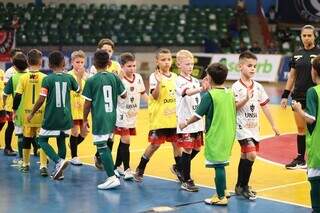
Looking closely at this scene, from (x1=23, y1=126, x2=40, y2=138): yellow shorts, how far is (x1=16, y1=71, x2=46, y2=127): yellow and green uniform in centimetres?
6

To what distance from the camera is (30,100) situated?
9289mm

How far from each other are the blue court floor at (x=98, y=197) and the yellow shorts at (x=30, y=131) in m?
0.55

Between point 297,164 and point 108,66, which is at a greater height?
point 108,66

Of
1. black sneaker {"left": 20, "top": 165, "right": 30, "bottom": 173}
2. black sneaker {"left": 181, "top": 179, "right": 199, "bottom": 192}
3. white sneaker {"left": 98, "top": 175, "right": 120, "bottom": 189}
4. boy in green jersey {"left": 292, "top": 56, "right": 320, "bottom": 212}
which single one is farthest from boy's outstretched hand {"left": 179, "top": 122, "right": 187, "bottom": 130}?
black sneaker {"left": 20, "top": 165, "right": 30, "bottom": 173}

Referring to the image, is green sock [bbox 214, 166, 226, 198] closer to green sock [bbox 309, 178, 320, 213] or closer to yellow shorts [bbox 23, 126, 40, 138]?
green sock [bbox 309, 178, 320, 213]

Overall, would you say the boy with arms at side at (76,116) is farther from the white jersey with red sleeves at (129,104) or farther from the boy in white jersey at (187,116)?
the boy in white jersey at (187,116)

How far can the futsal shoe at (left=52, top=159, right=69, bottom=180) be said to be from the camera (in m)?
8.76

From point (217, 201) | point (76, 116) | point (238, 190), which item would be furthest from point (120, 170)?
point (217, 201)

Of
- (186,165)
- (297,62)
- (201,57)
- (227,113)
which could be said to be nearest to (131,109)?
(186,165)

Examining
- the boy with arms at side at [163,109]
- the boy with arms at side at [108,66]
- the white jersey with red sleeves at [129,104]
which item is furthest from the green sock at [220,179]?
the boy with arms at side at [108,66]

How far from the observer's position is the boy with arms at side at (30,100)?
29.8 ft

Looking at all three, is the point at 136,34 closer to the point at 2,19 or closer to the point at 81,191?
the point at 2,19

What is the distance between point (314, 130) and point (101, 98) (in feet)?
9.58

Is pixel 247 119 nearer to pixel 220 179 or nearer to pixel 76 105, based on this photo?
pixel 220 179
